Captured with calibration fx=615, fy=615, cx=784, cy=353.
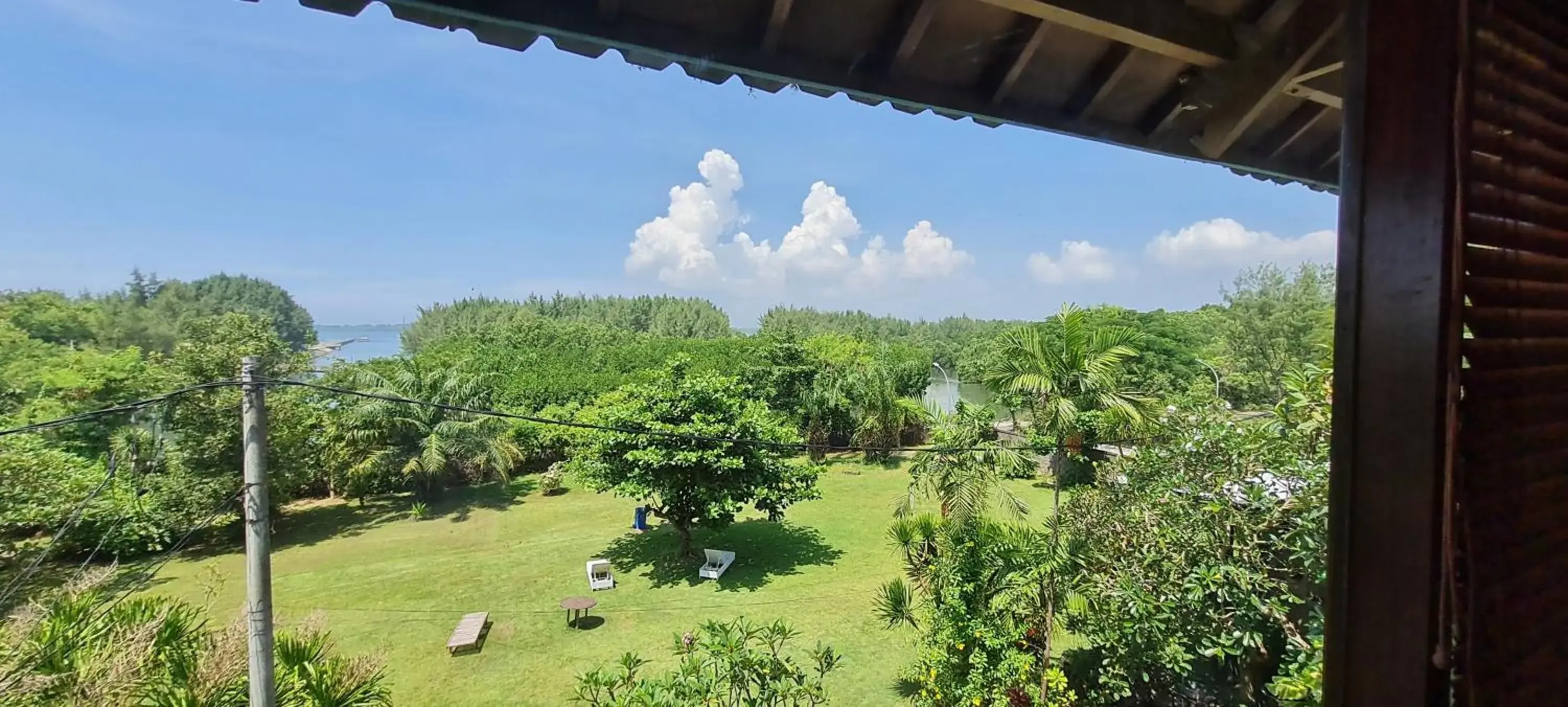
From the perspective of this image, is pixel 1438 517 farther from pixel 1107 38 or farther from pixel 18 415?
pixel 18 415

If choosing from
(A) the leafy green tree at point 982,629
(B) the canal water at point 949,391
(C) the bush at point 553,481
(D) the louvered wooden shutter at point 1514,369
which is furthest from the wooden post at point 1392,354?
(B) the canal water at point 949,391

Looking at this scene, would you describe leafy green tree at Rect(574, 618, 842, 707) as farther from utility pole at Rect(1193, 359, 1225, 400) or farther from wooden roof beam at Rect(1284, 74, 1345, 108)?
utility pole at Rect(1193, 359, 1225, 400)

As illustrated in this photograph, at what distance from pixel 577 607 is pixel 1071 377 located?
4.94m

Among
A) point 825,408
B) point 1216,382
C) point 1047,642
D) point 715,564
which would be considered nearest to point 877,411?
point 825,408

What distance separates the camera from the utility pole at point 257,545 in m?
3.08

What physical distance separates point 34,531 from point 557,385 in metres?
7.30

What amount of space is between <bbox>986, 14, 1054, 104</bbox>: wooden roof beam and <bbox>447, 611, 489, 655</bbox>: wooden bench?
20.0ft

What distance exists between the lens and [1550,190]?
502 mm

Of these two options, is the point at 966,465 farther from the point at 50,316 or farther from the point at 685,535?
the point at 50,316

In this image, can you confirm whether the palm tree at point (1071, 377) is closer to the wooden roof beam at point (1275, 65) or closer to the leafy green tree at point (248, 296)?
the wooden roof beam at point (1275, 65)

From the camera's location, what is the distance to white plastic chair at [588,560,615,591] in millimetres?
6812

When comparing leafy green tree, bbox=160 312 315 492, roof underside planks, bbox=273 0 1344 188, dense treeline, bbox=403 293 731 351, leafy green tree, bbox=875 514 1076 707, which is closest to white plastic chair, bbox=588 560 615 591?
leafy green tree, bbox=875 514 1076 707

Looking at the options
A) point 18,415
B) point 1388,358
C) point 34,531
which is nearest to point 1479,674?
point 1388,358

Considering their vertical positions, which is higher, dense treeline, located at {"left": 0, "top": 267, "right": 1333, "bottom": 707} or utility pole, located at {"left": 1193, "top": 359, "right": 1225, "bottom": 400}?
utility pole, located at {"left": 1193, "top": 359, "right": 1225, "bottom": 400}
